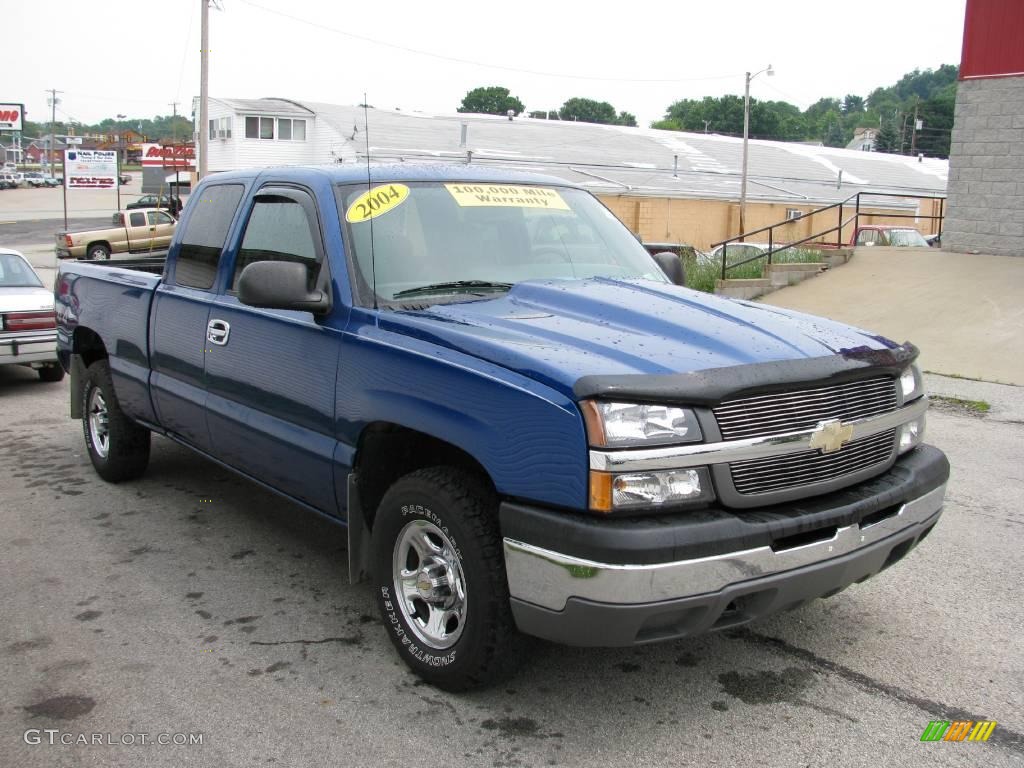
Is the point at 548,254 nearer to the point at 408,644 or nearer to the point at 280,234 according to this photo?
the point at 280,234

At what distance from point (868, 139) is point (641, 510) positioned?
137m

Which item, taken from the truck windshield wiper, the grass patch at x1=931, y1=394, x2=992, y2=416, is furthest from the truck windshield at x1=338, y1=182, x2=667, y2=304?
the grass patch at x1=931, y1=394, x2=992, y2=416

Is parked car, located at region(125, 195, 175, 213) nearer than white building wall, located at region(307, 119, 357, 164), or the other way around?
parked car, located at region(125, 195, 175, 213)

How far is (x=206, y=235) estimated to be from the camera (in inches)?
209

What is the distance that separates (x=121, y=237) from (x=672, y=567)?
109 feet

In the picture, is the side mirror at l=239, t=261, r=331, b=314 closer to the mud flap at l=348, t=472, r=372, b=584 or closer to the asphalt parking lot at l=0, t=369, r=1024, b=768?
the mud flap at l=348, t=472, r=372, b=584

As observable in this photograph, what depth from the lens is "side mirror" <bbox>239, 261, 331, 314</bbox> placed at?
3.87m

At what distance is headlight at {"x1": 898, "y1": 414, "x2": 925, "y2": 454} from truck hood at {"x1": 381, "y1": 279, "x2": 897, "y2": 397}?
0.32m

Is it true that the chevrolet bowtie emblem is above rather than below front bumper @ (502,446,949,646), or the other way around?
above

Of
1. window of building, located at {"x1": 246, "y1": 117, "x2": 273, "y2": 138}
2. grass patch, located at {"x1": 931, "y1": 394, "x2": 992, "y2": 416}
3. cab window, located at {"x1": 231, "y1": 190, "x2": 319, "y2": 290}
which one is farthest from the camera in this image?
window of building, located at {"x1": 246, "y1": 117, "x2": 273, "y2": 138}

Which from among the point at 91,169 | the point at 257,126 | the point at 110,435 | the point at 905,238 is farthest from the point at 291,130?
the point at 110,435

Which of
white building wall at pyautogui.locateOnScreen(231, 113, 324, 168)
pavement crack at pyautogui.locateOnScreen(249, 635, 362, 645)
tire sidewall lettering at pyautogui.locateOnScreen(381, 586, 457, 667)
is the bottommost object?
pavement crack at pyautogui.locateOnScreen(249, 635, 362, 645)

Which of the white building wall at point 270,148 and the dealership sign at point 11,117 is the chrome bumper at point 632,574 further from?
the dealership sign at point 11,117

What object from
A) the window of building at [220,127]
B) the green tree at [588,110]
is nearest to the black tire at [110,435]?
the window of building at [220,127]
